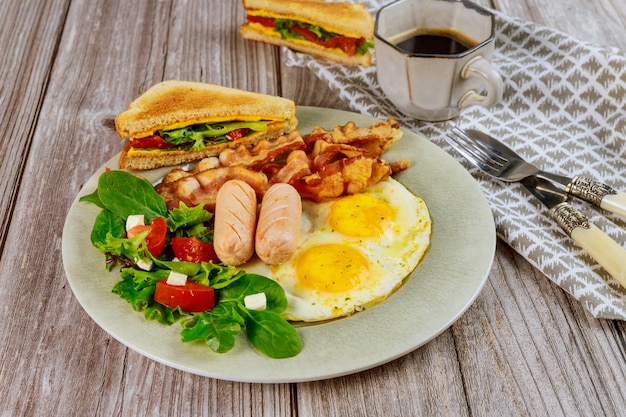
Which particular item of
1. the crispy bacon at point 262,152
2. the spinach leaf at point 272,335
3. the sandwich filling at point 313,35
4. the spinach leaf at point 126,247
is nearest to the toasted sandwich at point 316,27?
the sandwich filling at point 313,35

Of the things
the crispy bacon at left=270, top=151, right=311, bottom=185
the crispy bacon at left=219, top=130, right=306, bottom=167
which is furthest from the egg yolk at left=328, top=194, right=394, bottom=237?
the crispy bacon at left=219, top=130, right=306, bottom=167

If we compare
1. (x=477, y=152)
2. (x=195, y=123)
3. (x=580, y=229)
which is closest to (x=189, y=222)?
(x=195, y=123)

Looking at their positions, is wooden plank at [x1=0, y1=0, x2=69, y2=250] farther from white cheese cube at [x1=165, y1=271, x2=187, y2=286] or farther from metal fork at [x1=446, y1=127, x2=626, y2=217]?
metal fork at [x1=446, y1=127, x2=626, y2=217]

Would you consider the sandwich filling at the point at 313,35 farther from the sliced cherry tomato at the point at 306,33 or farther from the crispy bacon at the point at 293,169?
the crispy bacon at the point at 293,169

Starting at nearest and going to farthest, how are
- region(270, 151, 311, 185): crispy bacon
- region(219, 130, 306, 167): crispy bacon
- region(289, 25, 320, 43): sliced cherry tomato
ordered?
region(270, 151, 311, 185): crispy bacon < region(219, 130, 306, 167): crispy bacon < region(289, 25, 320, 43): sliced cherry tomato

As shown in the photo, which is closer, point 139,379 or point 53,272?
point 139,379

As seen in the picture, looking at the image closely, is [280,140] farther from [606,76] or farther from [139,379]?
[606,76]

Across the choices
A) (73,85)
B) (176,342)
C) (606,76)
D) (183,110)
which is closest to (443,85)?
(606,76)
